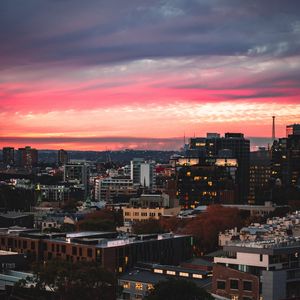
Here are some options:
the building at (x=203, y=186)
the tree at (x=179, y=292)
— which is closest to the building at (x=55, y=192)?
the building at (x=203, y=186)

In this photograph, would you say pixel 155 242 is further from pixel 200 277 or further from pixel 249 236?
pixel 200 277

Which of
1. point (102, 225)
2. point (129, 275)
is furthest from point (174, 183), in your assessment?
point (129, 275)

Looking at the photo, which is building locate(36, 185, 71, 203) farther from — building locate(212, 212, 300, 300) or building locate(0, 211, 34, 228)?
building locate(212, 212, 300, 300)

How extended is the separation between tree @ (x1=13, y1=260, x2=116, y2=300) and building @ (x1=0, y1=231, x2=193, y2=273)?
1740 centimetres

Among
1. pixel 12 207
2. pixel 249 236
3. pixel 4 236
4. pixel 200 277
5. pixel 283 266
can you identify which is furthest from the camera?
pixel 12 207

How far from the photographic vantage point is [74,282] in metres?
45.1

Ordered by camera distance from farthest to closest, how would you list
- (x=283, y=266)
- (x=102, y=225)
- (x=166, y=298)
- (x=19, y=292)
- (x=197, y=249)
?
(x=102, y=225)
(x=197, y=249)
(x=283, y=266)
(x=19, y=292)
(x=166, y=298)

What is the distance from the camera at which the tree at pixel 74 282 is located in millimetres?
44406

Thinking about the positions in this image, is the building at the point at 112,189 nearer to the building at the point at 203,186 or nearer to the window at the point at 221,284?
the building at the point at 203,186

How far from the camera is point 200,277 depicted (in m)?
58.8

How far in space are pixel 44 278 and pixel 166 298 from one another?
684cm

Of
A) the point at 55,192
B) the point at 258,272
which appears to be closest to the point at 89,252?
the point at 258,272

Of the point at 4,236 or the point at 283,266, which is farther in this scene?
the point at 4,236

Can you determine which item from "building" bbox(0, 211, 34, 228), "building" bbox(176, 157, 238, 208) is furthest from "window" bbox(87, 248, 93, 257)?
"building" bbox(176, 157, 238, 208)
